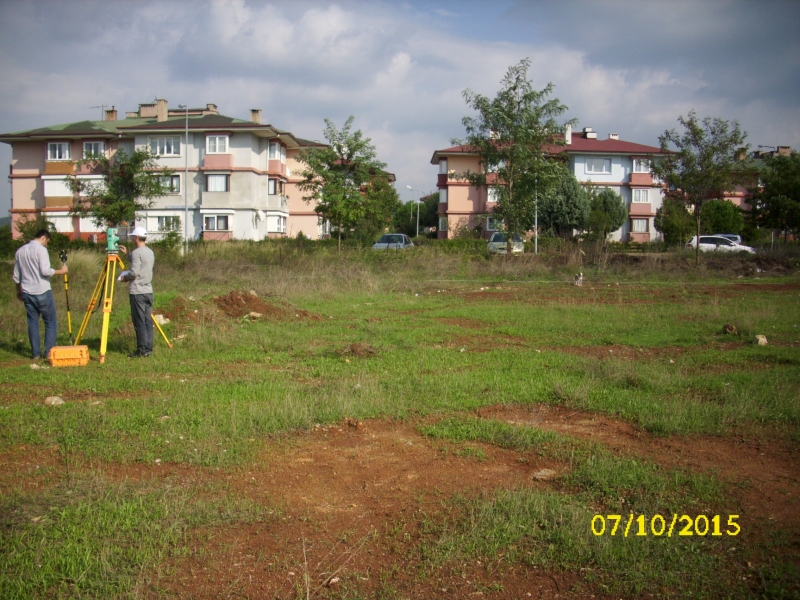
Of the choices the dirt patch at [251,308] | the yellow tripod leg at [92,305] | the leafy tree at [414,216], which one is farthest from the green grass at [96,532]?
the leafy tree at [414,216]

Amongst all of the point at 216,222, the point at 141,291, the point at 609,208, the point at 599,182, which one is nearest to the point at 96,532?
the point at 141,291

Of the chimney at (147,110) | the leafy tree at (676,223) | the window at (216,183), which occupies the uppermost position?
the chimney at (147,110)

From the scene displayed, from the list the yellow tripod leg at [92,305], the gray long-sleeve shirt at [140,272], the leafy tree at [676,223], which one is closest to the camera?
the gray long-sleeve shirt at [140,272]

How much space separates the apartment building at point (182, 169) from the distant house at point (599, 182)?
45.5 feet

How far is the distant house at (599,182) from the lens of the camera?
5478cm

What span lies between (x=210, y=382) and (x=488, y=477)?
173 inches

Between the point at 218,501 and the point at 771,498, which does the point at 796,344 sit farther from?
the point at 218,501

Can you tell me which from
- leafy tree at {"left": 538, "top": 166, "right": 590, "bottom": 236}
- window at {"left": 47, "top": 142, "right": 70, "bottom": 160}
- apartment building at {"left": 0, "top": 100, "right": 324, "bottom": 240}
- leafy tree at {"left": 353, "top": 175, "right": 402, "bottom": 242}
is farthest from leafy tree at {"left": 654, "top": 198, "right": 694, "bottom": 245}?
window at {"left": 47, "top": 142, "right": 70, "bottom": 160}

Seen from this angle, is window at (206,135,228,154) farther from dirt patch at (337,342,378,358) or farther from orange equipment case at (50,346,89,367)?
dirt patch at (337,342,378,358)

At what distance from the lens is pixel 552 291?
20875 millimetres

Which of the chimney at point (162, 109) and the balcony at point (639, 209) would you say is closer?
the chimney at point (162, 109)

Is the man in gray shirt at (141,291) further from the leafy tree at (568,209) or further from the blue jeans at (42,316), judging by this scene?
the leafy tree at (568,209)

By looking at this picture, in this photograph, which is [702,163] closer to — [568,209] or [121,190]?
[568,209]

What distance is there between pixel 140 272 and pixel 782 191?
130 feet
